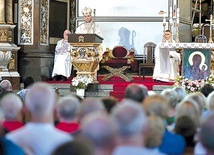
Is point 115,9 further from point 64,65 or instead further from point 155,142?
point 155,142

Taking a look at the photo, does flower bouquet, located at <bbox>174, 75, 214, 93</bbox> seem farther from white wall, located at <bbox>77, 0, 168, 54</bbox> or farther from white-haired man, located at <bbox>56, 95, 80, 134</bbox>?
white-haired man, located at <bbox>56, 95, 80, 134</bbox>

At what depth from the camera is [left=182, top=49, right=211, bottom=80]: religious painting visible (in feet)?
40.9

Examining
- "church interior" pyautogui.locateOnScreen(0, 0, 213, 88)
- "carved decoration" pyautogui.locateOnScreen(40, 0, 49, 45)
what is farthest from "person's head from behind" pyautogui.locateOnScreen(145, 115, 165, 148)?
"carved decoration" pyautogui.locateOnScreen(40, 0, 49, 45)

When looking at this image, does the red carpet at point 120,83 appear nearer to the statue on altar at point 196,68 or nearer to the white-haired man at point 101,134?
the statue on altar at point 196,68

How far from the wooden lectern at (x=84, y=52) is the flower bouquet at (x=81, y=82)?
11 centimetres

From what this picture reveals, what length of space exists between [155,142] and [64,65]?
11711 mm

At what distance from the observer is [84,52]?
13.0 metres

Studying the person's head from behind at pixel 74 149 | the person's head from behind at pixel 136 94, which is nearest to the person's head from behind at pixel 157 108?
the person's head from behind at pixel 136 94

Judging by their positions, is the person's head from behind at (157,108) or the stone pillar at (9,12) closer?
the person's head from behind at (157,108)

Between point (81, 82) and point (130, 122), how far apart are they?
9976 millimetres

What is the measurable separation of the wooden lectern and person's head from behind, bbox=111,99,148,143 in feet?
32.4

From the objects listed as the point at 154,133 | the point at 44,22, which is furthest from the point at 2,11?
the point at 154,133

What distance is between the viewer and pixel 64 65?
15.2m

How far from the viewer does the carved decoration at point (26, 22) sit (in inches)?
599
